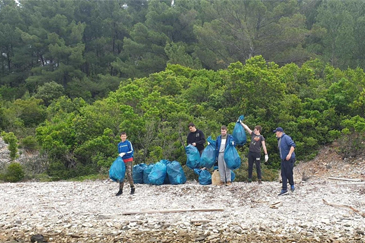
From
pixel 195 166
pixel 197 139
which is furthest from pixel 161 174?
pixel 197 139

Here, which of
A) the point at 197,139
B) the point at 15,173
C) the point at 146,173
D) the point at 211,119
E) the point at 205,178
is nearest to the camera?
the point at 205,178

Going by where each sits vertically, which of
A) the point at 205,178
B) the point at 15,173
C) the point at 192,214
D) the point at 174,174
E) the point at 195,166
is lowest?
the point at 192,214

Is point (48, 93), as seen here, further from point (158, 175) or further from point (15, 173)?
point (158, 175)

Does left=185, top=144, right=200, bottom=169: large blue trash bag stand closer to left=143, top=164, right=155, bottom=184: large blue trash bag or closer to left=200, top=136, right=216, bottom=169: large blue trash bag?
left=200, top=136, right=216, bottom=169: large blue trash bag

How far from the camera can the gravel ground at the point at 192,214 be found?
22.4 feet

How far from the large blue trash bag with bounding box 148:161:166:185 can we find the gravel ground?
239mm

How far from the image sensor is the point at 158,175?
9711 mm

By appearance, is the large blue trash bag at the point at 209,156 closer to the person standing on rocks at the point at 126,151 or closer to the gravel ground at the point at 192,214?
the gravel ground at the point at 192,214

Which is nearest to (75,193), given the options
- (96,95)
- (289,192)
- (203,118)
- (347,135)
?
(289,192)

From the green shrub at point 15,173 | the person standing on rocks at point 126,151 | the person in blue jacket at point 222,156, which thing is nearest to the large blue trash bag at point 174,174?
the person in blue jacket at point 222,156

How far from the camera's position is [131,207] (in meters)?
8.17

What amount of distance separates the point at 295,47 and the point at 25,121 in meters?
18.5

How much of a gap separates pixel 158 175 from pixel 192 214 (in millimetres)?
2267

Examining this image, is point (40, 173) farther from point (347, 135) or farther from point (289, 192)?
point (347, 135)
